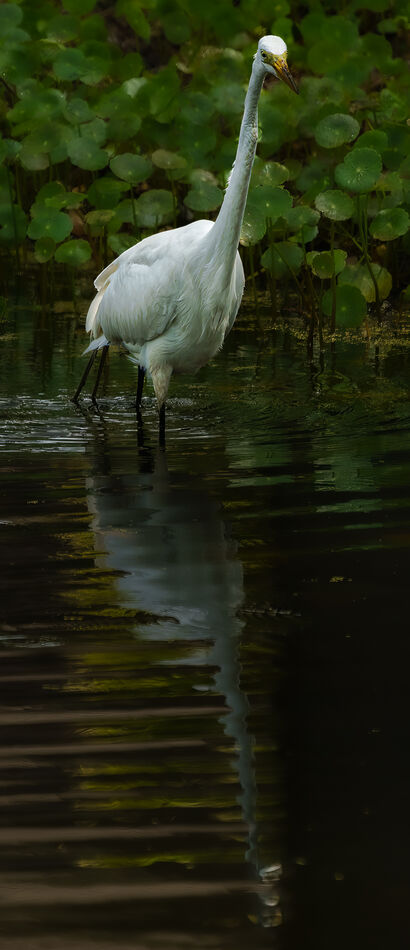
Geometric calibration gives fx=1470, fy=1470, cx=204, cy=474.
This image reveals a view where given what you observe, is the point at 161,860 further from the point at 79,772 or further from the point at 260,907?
the point at 79,772

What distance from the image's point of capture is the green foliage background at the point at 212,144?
344 inches

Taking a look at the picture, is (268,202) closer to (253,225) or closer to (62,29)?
(253,225)

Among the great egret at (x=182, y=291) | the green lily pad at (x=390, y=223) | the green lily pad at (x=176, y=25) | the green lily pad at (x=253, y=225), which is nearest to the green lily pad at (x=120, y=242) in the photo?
the green lily pad at (x=253, y=225)

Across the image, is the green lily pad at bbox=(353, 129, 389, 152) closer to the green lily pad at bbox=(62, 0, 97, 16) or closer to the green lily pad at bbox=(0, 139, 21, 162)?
the green lily pad at bbox=(0, 139, 21, 162)

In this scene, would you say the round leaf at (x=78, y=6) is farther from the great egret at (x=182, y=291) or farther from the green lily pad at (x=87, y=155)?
the great egret at (x=182, y=291)

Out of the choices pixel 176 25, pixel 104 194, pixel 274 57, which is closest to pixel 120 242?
pixel 104 194

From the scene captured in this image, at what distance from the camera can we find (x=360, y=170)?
27.9ft

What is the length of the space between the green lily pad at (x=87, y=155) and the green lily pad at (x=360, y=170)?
1797 millimetres

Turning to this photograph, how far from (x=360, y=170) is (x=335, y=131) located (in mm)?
481

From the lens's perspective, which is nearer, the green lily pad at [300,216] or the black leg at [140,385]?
the black leg at [140,385]

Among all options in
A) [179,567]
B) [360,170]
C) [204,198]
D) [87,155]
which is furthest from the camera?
[87,155]

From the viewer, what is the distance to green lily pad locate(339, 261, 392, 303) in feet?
29.1

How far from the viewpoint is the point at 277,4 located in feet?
40.0

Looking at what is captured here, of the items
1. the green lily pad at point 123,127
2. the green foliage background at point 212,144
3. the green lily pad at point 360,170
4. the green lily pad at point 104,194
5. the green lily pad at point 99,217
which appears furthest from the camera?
the green lily pad at point 123,127
